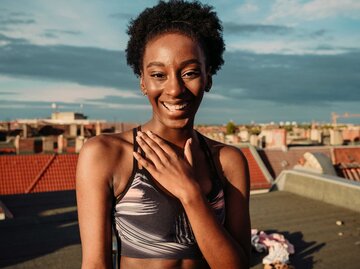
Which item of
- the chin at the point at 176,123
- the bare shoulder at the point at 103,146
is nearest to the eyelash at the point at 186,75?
the chin at the point at 176,123

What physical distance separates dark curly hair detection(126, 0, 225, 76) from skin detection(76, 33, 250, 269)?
74mm

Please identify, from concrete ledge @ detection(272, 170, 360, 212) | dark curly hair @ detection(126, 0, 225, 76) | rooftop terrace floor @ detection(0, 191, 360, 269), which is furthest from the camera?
concrete ledge @ detection(272, 170, 360, 212)

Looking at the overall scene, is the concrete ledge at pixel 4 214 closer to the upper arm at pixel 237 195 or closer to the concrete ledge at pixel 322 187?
the concrete ledge at pixel 322 187

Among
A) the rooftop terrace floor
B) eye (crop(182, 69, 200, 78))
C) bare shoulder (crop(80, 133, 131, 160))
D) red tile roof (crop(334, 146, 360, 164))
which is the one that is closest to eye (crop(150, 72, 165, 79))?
eye (crop(182, 69, 200, 78))

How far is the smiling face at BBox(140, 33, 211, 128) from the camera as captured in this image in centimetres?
229

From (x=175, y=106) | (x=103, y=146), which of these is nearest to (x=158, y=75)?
(x=175, y=106)

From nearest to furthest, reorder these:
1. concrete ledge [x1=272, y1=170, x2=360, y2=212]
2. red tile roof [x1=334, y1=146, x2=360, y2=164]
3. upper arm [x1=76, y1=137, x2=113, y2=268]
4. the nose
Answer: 1. upper arm [x1=76, y1=137, x2=113, y2=268]
2. the nose
3. concrete ledge [x1=272, y1=170, x2=360, y2=212]
4. red tile roof [x1=334, y1=146, x2=360, y2=164]

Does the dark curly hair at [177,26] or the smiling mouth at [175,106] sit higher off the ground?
the dark curly hair at [177,26]

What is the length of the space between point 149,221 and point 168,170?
1.06ft

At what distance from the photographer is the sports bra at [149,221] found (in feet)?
7.32

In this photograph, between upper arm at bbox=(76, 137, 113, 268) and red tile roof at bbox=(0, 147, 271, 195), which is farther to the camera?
red tile roof at bbox=(0, 147, 271, 195)

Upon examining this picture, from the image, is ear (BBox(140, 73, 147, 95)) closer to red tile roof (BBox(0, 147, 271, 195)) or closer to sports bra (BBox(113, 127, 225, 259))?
sports bra (BBox(113, 127, 225, 259))

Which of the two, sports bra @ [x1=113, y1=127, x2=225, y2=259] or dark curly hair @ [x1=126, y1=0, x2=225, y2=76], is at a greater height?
dark curly hair @ [x1=126, y1=0, x2=225, y2=76]

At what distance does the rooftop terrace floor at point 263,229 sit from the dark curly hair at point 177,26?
5654mm
